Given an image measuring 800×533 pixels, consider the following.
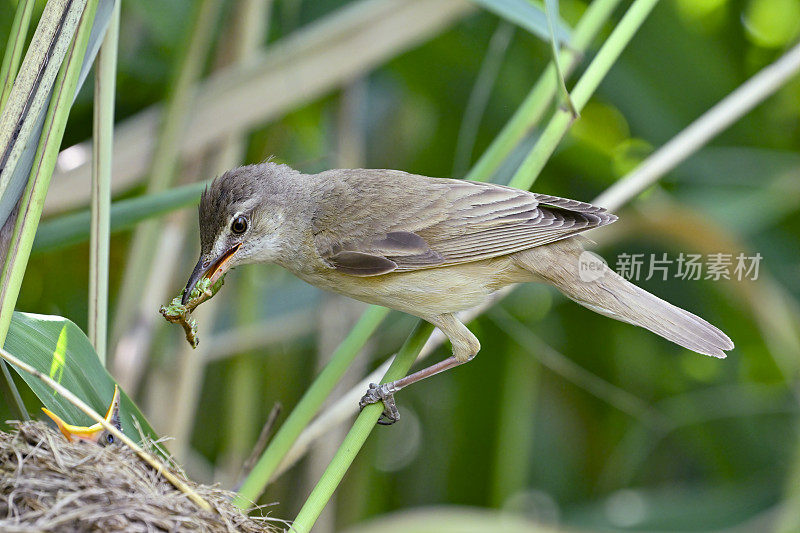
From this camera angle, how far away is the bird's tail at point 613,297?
223 cm

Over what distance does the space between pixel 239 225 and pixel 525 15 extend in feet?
3.23

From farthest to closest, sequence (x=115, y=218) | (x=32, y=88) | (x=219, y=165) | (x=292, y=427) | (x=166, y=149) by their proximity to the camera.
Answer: (x=219, y=165)
(x=166, y=149)
(x=115, y=218)
(x=292, y=427)
(x=32, y=88)

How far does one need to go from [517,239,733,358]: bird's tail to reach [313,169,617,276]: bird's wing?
0.11m

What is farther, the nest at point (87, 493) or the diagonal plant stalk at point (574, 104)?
the diagonal plant stalk at point (574, 104)

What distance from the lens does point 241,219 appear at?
2.27m

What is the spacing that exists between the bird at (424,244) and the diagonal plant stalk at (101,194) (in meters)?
0.38

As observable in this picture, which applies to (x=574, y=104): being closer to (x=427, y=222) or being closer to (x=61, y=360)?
(x=427, y=222)

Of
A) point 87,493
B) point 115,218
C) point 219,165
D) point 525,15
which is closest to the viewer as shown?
point 87,493

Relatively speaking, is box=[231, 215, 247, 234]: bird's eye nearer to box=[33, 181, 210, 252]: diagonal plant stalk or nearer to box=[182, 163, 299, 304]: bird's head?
box=[182, 163, 299, 304]: bird's head

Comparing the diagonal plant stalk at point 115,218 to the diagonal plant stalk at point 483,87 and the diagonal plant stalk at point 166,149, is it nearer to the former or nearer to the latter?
the diagonal plant stalk at point 166,149

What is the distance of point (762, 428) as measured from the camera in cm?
336

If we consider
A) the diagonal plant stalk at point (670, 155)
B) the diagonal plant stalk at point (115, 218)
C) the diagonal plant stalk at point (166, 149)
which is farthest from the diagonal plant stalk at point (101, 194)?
the diagonal plant stalk at point (166, 149)

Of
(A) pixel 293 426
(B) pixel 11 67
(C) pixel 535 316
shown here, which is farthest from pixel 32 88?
(C) pixel 535 316

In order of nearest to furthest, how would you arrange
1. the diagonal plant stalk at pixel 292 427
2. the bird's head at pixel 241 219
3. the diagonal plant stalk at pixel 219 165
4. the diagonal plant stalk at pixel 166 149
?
the diagonal plant stalk at pixel 292 427 < the bird's head at pixel 241 219 < the diagonal plant stalk at pixel 166 149 < the diagonal plant stalk at pixel 219 165
